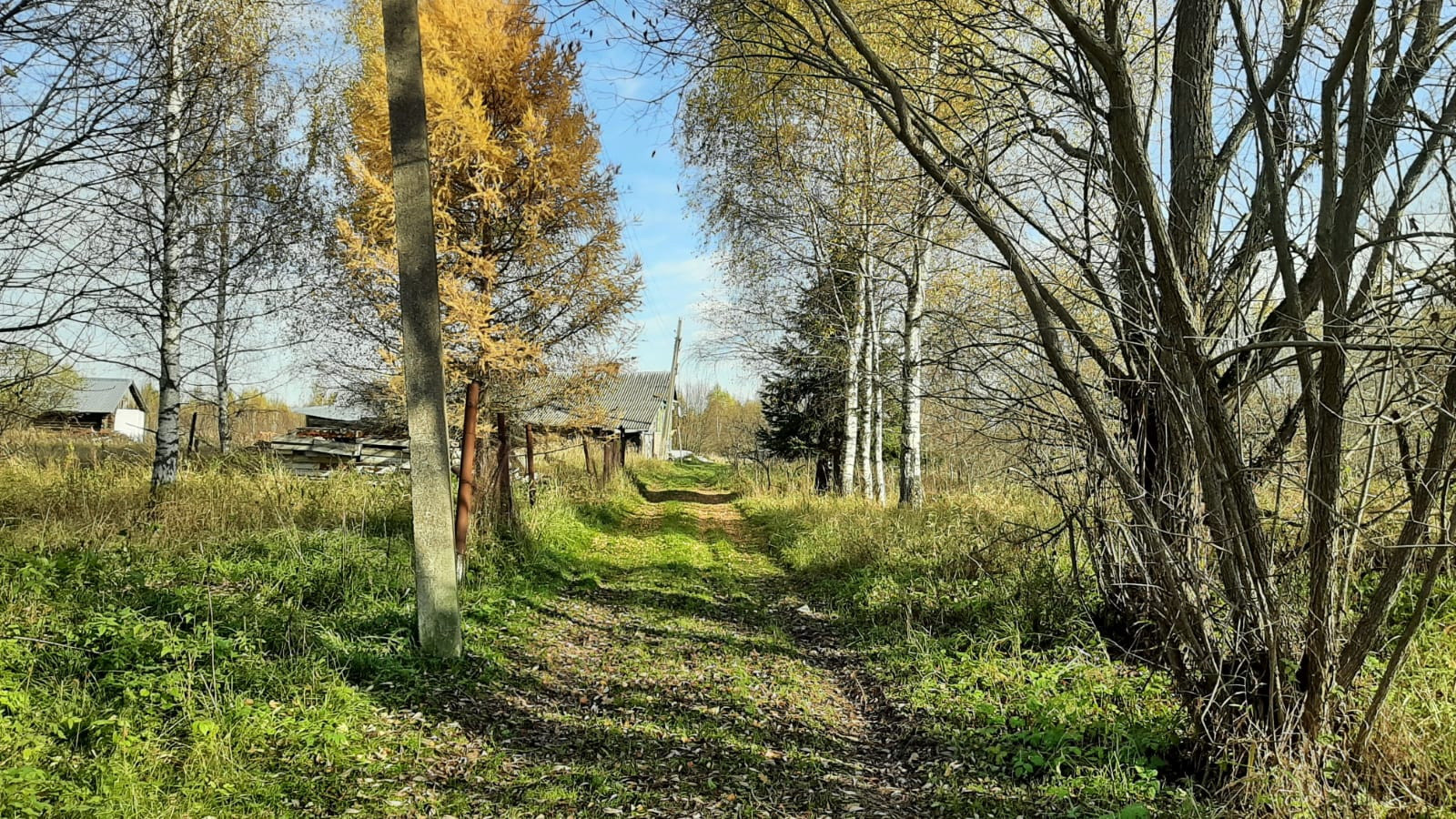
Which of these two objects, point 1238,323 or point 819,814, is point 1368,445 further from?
point 819,814

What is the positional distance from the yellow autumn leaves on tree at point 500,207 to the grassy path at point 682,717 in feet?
18.1

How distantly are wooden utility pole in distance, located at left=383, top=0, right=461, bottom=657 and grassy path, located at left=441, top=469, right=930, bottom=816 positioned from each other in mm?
755

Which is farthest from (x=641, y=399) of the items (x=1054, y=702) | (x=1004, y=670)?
(x=1054, y=702)

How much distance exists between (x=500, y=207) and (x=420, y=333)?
748 centimetres

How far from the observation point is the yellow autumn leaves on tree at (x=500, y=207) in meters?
11.6

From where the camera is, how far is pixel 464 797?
3588 millimetres

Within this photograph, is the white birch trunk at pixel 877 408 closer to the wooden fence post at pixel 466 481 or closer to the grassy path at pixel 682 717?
the grassy path at pixel 682 717

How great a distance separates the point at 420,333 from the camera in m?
5.23

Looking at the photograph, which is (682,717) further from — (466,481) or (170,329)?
(170,329)

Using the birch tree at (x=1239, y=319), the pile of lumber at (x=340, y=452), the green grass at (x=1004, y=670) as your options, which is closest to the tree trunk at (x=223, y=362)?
the pile of lumber at (x=340, y=452)

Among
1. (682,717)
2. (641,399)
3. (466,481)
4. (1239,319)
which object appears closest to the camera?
(1239,319)

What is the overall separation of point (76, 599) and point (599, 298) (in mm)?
8786

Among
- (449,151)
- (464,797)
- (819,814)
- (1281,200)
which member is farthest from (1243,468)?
(449,151)

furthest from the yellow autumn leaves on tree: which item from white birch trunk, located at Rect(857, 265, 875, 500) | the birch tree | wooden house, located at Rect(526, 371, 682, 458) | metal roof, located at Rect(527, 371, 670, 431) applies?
metal roof, located at Rect(527, 371, 670, 431)
